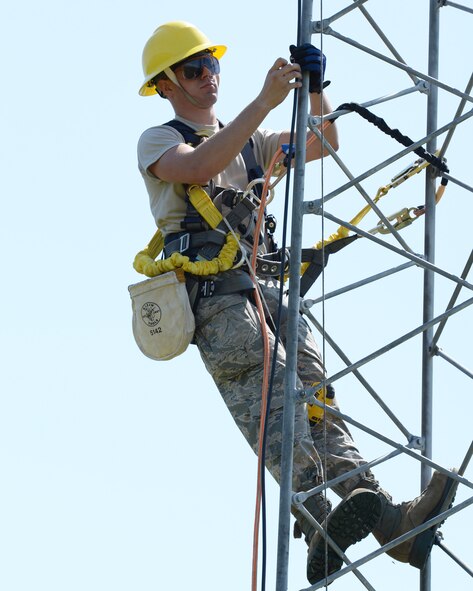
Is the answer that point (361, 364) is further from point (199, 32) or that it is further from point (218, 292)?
point (199, 32)

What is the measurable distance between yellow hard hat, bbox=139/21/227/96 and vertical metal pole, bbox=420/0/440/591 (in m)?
1.33

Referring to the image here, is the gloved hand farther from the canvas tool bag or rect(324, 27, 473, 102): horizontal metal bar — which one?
the canvas tool bag

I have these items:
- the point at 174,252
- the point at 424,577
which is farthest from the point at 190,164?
the point at 424,577

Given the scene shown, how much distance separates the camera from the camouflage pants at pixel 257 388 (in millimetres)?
9336

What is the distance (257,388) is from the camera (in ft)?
31.3

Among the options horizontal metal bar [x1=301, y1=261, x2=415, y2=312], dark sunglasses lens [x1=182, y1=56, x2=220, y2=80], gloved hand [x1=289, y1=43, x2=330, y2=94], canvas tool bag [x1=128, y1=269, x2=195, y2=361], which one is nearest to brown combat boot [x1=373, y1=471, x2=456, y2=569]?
horizontal metal bar [x1=301, y1=261, x2=415, y2=312]

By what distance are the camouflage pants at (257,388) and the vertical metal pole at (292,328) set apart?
0.51 metres

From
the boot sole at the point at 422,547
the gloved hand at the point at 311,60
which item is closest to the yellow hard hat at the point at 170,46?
the gloved hand at the point at 311,60

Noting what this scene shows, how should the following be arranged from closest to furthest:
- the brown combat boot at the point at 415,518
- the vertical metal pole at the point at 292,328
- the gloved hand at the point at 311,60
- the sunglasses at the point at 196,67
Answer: the vertical metal pole at the point at 292,328 → the gloved hand at the point at 311,60 → the brown combat boot at the point at 415,518 → the sunglasses at the point at 196,67

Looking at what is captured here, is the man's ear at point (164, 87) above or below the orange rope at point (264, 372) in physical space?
above

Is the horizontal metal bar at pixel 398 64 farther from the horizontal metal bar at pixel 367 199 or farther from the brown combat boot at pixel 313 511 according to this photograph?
the brown combat boot at pixel 313 511

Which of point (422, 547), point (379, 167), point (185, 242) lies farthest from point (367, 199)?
point (422, 547)

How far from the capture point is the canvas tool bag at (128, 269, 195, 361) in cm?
962

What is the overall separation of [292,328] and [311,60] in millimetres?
1397
